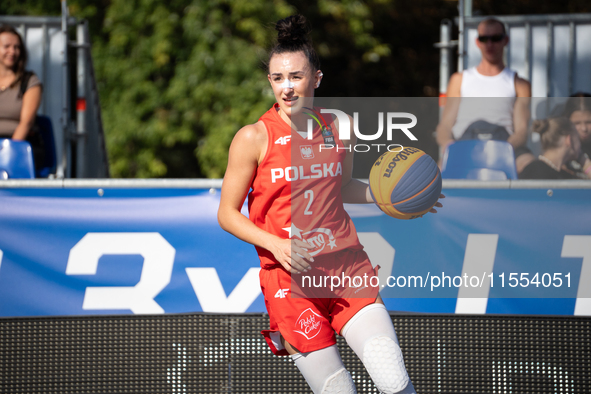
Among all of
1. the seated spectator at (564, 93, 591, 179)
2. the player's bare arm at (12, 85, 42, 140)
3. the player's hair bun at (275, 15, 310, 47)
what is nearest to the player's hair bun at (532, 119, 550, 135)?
the seated spectator at (564, 93, 591, 179)

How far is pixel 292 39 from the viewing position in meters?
→ 2.78

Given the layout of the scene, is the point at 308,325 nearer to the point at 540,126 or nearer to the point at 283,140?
the point at 283,140

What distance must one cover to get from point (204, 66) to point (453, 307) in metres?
8.90

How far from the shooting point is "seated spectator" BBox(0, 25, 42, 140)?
540 cm

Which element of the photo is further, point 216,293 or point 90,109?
point 90,109

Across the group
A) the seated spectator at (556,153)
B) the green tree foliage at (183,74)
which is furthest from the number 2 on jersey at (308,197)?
the green tree foliage at (183,74)

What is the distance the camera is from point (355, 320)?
2713 mm

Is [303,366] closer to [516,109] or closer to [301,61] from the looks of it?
[301,61]

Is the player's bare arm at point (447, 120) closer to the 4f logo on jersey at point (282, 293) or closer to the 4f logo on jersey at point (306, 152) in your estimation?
the 4f logo on jersey at point (306, 152)

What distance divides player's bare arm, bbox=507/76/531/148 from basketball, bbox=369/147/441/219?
2421 millimetres

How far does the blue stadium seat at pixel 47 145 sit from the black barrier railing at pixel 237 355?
6.72 feet

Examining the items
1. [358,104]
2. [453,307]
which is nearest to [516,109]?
[358,104]

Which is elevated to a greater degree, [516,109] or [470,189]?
[516,109]

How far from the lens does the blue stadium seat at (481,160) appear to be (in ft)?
14.6
